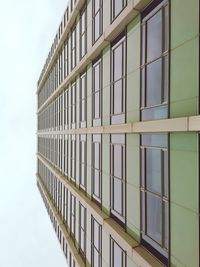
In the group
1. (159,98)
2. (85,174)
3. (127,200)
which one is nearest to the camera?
(159,98)

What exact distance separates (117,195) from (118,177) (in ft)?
3.63

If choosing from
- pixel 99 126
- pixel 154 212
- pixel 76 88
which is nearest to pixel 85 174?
pixel 99 126

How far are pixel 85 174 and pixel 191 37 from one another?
1775 cm

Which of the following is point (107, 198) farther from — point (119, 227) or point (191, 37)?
point (191, 37)

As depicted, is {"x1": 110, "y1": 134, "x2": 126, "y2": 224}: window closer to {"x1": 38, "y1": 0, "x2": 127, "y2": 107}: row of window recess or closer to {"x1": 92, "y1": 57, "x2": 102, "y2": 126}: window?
{"x1": 92, "y1": 57, "x2": 102, "y2": 126}: window

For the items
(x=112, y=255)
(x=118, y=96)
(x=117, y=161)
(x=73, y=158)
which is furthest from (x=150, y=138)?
(x=73, y=158)

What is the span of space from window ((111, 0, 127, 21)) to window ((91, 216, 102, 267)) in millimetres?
13338

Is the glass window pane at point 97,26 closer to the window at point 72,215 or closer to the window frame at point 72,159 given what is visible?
the window frame at point 72,159

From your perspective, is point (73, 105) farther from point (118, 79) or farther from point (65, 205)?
point (118, 79)

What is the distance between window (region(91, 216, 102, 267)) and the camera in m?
22.8

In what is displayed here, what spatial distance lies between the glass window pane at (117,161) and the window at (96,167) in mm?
3300

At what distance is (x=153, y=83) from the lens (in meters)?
14.6

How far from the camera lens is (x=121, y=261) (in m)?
18.2

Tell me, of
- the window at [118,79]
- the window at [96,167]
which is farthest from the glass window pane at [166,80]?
the window at [96,167]
